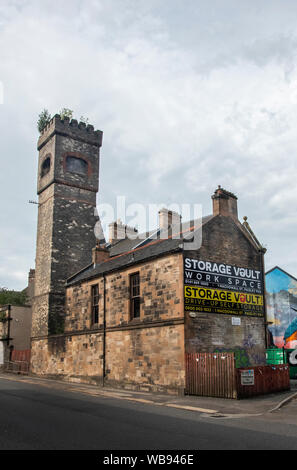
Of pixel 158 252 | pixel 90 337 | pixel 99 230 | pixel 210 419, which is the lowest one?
pixel 210 419

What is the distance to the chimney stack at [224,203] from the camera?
2238 cm

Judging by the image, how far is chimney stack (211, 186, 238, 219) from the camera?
22375 millimetres

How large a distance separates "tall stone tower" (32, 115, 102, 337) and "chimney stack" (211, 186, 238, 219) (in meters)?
13.0

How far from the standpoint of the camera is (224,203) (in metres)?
22.7

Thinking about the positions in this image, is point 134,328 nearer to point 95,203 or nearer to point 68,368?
point 68,368

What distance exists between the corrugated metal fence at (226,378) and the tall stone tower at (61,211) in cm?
1441

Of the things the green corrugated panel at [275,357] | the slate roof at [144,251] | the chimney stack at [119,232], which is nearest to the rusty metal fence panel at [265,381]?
the green corrugated panel at [275,357]

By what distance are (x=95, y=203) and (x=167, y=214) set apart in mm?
6000

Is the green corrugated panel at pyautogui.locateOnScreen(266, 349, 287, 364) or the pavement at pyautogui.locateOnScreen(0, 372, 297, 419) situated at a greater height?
the green corrugated panel at pyautogui.locateOnScreen(266, 349, 287, 364)

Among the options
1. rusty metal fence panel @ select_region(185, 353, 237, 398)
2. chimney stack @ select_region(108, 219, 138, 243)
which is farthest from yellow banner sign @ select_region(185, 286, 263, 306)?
chimney stack @ select_region(108, 219, 138, 243)

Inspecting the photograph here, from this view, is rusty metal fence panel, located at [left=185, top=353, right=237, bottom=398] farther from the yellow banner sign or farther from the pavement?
the yellow banner sign

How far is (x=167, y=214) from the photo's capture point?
31.7 m
